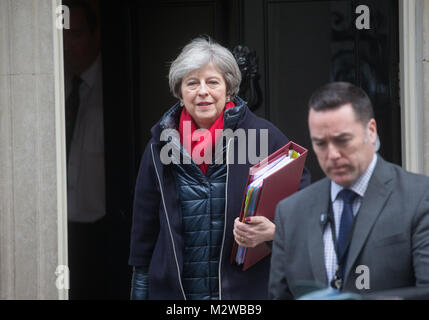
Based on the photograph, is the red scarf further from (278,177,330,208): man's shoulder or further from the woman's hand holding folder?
(278,177,330,208): man's shoulder

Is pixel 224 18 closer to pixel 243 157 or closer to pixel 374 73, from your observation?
pixel 374 73

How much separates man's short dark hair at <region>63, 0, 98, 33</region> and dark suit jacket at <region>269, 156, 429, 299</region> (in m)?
2.54

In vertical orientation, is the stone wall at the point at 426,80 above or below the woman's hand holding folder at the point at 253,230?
above

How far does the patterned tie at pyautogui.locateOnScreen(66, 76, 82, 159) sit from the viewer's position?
14.8ft

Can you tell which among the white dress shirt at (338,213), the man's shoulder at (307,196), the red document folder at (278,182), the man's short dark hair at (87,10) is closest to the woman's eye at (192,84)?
the red document folder at (278,182)

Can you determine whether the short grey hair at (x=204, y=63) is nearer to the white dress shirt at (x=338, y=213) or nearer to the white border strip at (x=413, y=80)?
the white dress shirt at (x=338, y=213)

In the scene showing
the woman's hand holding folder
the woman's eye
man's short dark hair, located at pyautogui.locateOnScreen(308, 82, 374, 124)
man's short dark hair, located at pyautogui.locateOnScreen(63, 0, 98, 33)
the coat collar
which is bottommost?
the woman's hand holding folder

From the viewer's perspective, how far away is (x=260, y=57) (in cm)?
475

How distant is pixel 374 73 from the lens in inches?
179

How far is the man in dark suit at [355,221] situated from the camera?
245 cm

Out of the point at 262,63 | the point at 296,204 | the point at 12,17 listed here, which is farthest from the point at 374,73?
the point at 12,17

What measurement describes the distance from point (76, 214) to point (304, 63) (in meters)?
1.94

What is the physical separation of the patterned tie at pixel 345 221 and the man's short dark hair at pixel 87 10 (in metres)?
2.68

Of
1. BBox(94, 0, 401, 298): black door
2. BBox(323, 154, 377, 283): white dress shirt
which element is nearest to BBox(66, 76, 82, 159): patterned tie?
BBox(94, 0, 401, 298): black door
